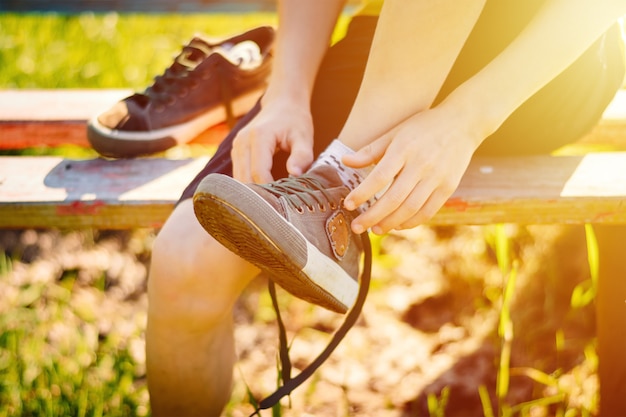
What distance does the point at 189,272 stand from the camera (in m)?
0.94

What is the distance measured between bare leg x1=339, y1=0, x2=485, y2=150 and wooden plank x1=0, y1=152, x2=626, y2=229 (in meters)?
0.19

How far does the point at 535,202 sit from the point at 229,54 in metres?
0.78

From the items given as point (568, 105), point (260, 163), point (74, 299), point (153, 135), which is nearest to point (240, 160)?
point (260, 163)

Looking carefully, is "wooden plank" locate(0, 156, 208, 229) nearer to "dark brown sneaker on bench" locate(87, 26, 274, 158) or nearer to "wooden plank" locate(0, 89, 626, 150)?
"dark brown sneaker on bench" locate(87, 26, 274, 158)

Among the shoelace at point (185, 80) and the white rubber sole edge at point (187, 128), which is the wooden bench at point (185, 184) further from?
the shoelace at point (185, 80)

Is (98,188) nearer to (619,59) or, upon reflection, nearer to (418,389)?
(418,389)

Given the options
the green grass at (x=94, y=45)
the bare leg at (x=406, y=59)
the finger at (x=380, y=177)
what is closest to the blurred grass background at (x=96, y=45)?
the green grass at (x=94, y=45)

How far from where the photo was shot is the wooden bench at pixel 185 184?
3.43 feet

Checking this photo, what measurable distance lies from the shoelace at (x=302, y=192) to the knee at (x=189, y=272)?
0.15 m

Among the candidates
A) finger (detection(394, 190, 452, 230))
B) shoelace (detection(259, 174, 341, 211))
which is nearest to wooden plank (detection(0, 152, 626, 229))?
finger (detection(394, 190, 452, 230))

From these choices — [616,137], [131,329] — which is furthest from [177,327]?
[616,137]

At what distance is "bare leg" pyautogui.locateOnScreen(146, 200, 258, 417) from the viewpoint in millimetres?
951

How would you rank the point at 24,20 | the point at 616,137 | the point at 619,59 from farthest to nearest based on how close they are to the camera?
the point at 24,20, the point at 616,137, the point at 619,59

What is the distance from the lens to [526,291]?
5.50 ft
